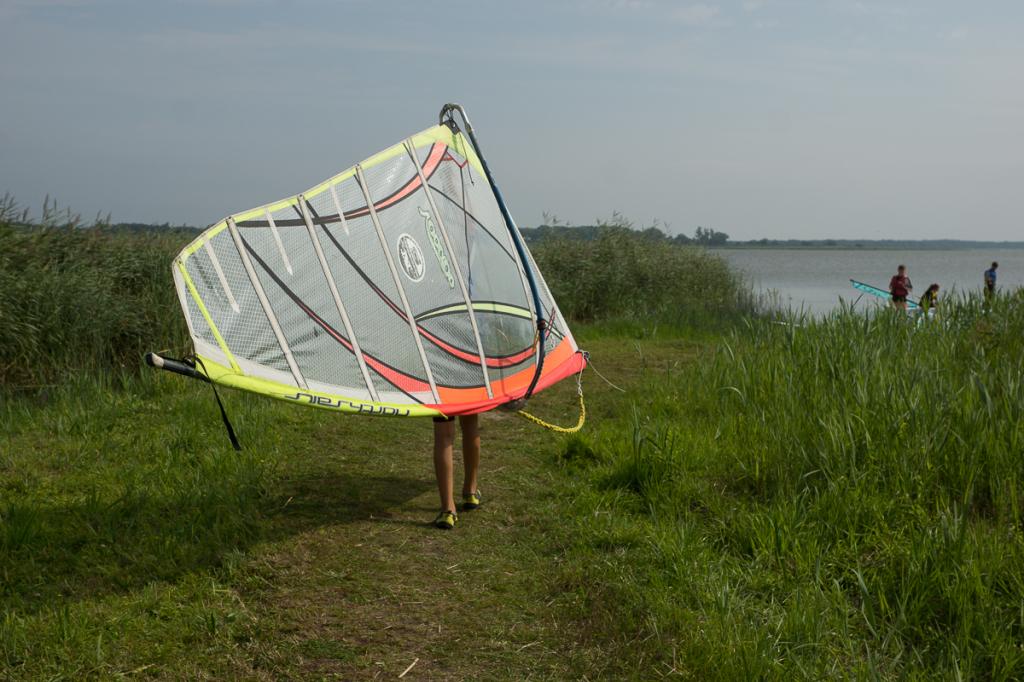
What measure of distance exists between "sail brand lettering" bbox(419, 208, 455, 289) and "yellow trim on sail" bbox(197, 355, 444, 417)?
127cm

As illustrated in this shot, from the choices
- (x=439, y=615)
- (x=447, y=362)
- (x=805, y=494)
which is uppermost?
(x=447, y=362)

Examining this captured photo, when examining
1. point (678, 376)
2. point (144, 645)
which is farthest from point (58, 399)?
point (678, 376)

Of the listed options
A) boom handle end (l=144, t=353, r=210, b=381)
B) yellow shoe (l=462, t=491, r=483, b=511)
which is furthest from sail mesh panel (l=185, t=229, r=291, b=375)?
yellow shoe (l=462, t=491, r=483, b=511)

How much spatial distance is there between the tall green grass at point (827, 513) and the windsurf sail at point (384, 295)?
3.69ft

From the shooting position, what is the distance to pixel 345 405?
182 inches

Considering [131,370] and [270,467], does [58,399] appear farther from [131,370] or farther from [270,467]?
[270,467]

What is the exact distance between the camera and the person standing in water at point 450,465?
17.0 feet

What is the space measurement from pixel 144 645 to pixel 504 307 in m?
3.40

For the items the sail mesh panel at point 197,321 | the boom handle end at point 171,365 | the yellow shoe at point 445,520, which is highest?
the sail mesh panel at point 197,321

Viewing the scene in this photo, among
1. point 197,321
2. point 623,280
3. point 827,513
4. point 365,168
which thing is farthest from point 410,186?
point 623,280

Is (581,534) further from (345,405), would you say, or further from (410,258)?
(410,258)

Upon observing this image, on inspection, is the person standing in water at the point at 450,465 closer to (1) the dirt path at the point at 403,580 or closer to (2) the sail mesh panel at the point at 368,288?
(1) the dirt path at the point at 403,580

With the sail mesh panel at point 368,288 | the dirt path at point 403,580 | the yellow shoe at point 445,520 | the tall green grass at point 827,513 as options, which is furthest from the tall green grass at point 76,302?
the tall green grass at point 827,513

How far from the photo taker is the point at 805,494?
481cm
